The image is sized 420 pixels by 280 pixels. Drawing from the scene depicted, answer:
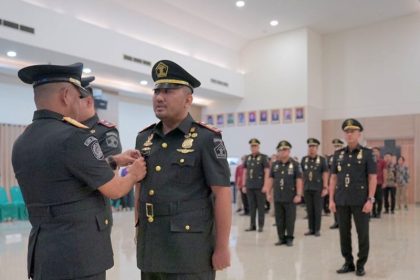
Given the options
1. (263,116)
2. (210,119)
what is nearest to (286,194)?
(263,116)

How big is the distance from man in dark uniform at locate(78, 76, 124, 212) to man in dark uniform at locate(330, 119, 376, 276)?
10.1 ft

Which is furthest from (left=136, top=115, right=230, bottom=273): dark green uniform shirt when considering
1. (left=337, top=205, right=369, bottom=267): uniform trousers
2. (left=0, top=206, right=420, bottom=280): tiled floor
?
(left=337, top=205, right=369, bottom=267): uniform trousers

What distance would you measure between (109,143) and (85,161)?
3.02 feet

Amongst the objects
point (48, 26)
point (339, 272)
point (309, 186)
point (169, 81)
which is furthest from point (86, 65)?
point (169, 81)

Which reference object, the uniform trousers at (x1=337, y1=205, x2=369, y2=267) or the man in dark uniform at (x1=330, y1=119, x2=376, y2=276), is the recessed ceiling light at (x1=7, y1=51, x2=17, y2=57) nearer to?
the man in dark uniform at (x1=330, y1=119, x2=376, y2=276)

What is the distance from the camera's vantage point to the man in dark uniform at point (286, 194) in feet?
22.6

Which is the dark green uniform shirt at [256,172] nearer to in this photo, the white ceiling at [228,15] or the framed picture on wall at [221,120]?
the white ceiling at [228,15]

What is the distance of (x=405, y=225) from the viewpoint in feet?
29.7

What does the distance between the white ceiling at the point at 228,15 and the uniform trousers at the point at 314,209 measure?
7.05 metres

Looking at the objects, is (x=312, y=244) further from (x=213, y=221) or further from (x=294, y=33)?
(x=294, y=33)

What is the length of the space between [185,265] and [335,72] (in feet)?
49.4

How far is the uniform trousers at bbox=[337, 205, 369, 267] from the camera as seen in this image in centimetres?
474

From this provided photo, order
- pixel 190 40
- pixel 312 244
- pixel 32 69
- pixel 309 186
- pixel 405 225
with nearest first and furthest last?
pixel 32 69
pixel 312 244
pixel 309 186
pixel 405 225
pixel 190 40

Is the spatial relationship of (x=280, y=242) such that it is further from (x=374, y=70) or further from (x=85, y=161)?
(x=374, y=70)
